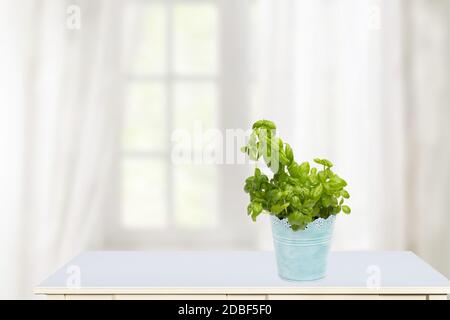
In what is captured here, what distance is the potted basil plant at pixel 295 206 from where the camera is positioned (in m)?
1.41

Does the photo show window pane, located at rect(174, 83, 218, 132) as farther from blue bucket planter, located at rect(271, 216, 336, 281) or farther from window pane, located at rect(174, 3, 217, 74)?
blue bucket planter, located at rect(271, 216, 336, 281)

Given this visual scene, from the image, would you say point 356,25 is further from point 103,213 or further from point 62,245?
point 62,245

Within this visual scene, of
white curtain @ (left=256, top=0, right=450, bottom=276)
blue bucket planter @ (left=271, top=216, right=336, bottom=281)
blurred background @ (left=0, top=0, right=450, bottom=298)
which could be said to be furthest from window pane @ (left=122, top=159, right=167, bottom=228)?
blue bucket planter @ (left=271, top=216, right=336, bottom=281)

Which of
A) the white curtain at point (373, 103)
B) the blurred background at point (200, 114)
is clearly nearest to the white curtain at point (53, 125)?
the blurred background at point (200, 114)

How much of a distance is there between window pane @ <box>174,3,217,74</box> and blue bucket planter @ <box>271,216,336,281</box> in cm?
71

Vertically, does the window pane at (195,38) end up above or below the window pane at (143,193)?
above

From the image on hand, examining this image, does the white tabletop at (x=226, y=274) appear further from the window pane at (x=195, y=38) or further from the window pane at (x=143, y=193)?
the window pane at (x=195, y=38)

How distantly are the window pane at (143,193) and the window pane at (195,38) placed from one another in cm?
38

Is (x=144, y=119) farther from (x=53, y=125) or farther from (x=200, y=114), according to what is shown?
(x=53, y=125)

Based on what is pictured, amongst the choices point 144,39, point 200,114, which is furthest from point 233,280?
point 144,39

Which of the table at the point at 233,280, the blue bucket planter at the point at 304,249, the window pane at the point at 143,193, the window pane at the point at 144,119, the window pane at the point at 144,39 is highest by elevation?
the window pane at the point at 144,39

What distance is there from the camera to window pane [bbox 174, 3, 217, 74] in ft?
6.16

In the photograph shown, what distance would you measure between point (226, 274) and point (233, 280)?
0.07 m

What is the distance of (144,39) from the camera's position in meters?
1.88
